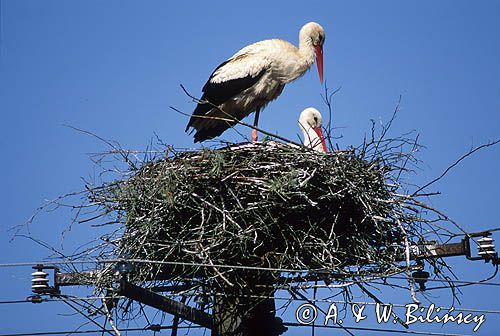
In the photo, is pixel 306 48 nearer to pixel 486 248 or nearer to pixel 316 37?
pixel 316 37

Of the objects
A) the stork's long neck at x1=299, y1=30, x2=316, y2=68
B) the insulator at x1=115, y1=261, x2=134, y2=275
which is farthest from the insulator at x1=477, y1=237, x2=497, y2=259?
the stork's long neck at x1=299, y1=30, x2=316, y2=68

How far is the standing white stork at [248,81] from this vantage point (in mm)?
6398

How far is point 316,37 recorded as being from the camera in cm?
675

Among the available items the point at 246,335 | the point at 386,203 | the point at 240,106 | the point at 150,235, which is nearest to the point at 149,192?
the point at 150,235

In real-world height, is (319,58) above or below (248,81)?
above

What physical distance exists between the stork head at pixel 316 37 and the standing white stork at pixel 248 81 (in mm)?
90

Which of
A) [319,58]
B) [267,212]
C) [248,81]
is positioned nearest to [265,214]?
[267,212]

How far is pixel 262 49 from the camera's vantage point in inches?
255

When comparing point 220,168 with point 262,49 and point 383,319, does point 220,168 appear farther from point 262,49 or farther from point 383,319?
point 262,49

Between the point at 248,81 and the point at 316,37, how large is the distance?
0.76 m

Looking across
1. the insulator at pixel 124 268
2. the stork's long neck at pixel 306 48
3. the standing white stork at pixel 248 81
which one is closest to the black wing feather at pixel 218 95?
the standing white stork at pixel 248 81

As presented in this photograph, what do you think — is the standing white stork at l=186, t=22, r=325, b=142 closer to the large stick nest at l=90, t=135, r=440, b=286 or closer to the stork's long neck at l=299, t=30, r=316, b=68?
the stork's long neck at l=299, t=30, r=316, b=68

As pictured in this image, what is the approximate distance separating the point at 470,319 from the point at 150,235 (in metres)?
Answer: 1.67

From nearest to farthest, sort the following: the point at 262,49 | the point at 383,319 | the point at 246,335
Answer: the point at 383,319
the point at 246,335
the point at 262,49
